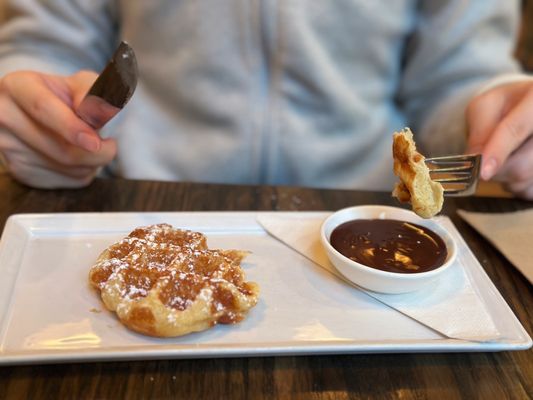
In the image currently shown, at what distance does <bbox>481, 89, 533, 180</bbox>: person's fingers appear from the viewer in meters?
1.05

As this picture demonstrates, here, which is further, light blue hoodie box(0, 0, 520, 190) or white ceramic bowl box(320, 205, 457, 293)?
light blue hoodie box(0, 0, 520, 190)

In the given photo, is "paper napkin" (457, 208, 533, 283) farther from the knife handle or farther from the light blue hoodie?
the knife handle

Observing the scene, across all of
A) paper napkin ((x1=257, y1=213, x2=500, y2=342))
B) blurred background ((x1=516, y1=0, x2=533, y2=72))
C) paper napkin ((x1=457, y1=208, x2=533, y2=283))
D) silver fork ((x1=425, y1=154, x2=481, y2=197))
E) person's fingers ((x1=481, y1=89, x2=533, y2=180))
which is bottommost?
blurred background ((x1=516, y1=0, x2=533, y2=72))

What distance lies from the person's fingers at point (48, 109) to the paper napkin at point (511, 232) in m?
0.87

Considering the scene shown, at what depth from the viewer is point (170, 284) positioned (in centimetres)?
77

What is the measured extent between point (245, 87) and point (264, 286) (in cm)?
70

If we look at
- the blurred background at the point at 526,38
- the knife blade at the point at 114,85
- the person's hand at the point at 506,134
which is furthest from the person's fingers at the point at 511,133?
the blurred background at the point at 526,38

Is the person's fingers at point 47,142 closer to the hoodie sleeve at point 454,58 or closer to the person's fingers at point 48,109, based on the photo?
the person's fingers at point 48,109

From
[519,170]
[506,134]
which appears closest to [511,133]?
[506,134]

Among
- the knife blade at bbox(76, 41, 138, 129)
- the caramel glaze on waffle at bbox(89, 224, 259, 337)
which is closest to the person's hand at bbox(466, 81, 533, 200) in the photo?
the caramel glaze on waffle at bbox(89, 224, 259, 337)

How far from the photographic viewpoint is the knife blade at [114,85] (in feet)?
2.68

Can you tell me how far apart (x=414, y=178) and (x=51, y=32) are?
1131 millimetres

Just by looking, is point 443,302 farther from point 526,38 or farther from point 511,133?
point 526,38

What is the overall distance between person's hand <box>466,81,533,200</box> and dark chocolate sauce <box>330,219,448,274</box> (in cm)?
23
